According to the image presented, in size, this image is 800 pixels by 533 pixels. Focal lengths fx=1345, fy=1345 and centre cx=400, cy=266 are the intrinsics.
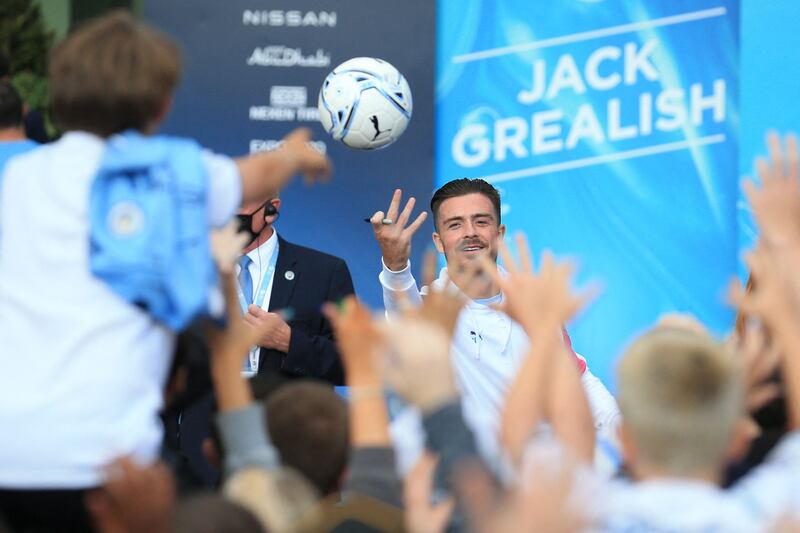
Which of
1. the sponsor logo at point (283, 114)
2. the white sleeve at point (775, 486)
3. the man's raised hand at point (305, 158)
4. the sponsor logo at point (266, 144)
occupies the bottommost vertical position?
the white sleeve at point (775, 486)

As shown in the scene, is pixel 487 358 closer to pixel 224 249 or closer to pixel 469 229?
pixel 469 229

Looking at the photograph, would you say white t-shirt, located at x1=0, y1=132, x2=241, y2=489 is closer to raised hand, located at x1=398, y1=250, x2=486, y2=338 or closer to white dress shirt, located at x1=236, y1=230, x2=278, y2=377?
raised hand, located at x1=398, y1=250, x2=486, y2=338

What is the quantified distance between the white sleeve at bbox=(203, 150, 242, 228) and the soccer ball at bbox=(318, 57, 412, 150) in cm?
286

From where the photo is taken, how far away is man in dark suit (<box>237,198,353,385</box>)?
5.26 meters

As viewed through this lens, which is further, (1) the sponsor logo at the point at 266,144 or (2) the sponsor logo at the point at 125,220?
(1) the sponsor logo at the point at 266,144

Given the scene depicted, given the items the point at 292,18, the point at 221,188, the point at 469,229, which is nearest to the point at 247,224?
the point at 469,229

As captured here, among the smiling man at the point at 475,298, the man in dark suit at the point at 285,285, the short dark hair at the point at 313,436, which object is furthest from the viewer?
the man in dark suit at the point at 285,285

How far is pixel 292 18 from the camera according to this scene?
7246mm

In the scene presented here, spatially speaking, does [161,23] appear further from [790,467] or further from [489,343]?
[790,467]

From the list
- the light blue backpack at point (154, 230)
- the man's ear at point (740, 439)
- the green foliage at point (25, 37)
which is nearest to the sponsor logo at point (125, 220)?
the light blue backpack at point (154, 230)

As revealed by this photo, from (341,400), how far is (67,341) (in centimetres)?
55

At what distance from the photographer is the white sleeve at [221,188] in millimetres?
2629

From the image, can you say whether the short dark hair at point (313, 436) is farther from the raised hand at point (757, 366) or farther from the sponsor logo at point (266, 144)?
the sponsor logo at point (266, 144)

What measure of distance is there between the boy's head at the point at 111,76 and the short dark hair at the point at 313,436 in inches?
25.5
